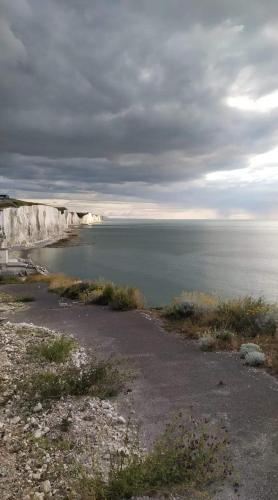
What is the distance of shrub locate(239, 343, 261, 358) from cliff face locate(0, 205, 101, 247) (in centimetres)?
6509

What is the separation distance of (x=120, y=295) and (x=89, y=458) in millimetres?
10505

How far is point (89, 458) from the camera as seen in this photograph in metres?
4.86

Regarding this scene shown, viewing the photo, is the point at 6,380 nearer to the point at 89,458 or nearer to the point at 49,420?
the point at 49,420

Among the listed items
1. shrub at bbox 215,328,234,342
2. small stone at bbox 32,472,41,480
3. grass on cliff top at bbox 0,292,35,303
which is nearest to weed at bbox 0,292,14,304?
grass on cliff top at bbox 0,292,35,303

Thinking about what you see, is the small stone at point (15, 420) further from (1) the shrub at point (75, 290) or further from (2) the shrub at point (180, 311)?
(1) the shrub at point (75, 290)

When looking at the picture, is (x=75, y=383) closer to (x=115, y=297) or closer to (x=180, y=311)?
(x=180, y=311)

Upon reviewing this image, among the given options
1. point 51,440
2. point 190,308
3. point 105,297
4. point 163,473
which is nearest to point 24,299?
point 105,297

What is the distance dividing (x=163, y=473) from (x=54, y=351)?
16.1ft

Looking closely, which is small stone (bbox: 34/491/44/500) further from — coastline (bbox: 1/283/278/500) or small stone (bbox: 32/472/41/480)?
coastline (bbox: 1/283/278/500)

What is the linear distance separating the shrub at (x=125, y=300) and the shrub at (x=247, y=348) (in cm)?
647

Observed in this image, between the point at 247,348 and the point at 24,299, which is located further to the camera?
the point at 24,299

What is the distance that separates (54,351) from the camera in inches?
336

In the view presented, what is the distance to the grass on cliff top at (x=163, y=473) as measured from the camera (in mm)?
4109

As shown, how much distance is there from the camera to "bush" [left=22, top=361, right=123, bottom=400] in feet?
21.9
